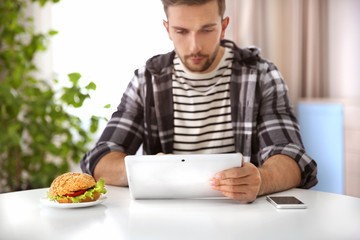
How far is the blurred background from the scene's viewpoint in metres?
3.66

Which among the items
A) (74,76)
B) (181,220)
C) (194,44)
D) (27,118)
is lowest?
(181,220)

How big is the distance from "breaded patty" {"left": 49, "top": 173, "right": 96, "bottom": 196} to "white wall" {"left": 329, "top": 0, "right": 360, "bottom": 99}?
3.27 m

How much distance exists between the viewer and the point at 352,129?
360 cm

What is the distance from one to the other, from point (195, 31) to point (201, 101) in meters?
0.29

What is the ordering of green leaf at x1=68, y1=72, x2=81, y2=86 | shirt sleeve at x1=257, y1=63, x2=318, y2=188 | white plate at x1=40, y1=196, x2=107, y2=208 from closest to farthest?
white plate at x1=40, y1=196, x2=107, y2=208 < shirt sleeve at x1=257, y1=63, x2=318, y2=188 < green leaf at x1=68, y1=72, x2=81, y2=86

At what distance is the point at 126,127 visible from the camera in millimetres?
1995

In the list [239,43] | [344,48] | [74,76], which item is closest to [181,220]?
[74,76]

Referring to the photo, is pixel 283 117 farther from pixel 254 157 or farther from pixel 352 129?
pixel 352 129

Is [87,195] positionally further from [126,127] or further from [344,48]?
[344,48]

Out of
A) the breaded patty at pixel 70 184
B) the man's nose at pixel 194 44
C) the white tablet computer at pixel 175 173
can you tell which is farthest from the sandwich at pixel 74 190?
the man's nose at pixel 194 44

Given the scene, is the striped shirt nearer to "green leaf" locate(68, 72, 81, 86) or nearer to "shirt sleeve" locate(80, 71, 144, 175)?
"shirt sleeve" locate(80, 71, 144, 175)

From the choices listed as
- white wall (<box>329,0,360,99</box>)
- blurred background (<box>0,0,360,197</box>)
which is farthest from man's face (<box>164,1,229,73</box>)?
white wall (<box>329,0,360,99</box>)

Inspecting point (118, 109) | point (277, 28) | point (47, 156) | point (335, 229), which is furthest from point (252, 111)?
point (277, 28)

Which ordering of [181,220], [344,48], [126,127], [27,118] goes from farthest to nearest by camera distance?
1. [344,48]
2. [27,118]
3. [126,127]
4. [181,220]
